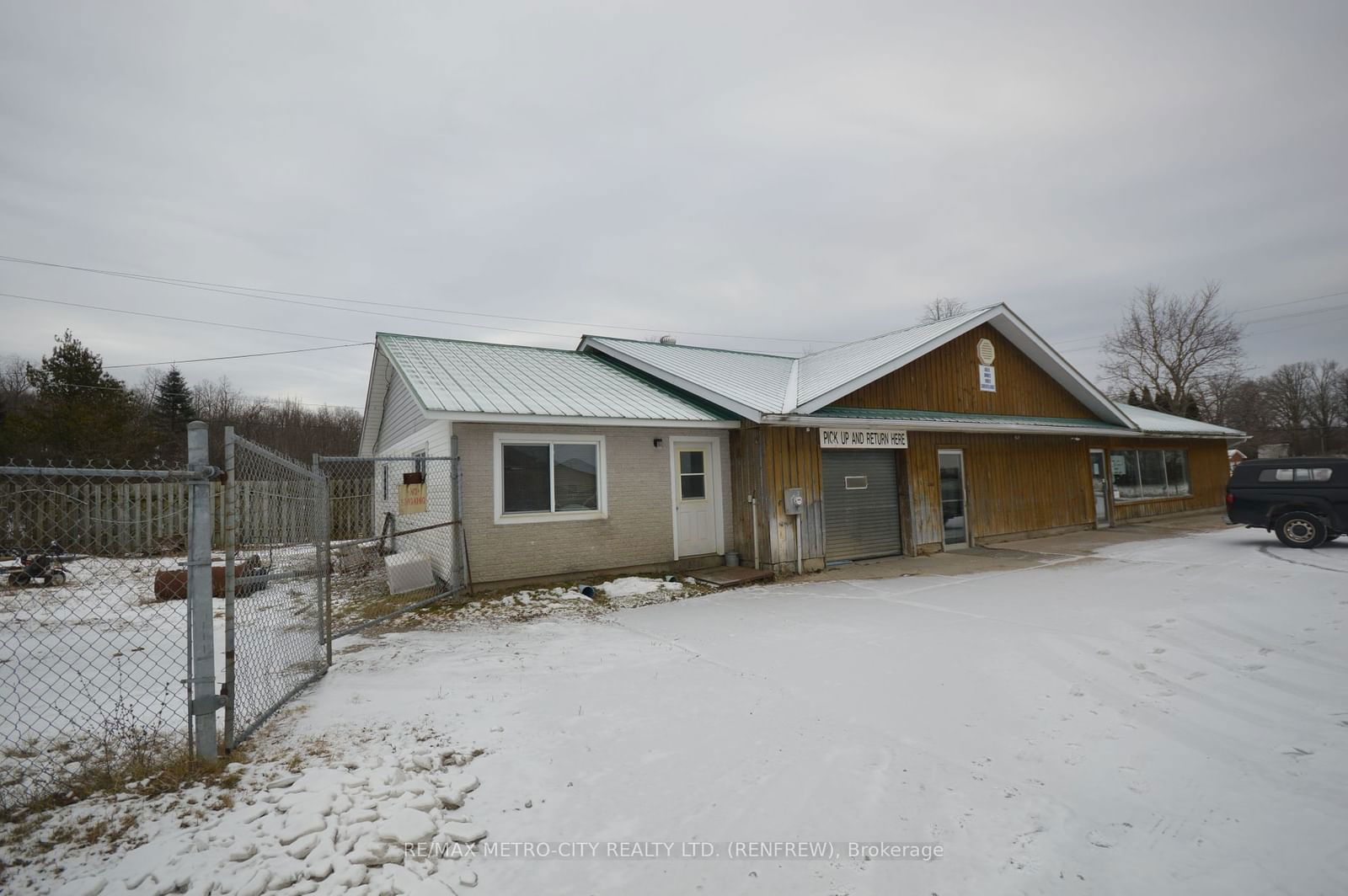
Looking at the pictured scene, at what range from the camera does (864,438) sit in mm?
11883

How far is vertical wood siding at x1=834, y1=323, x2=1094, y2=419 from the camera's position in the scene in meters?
12.5

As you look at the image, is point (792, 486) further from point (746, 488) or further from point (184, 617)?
point (184, 617)

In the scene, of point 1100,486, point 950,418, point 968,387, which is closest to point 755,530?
point 950,418

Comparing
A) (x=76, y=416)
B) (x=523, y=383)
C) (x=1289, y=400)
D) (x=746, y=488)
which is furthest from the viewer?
(x=1289, y=400)

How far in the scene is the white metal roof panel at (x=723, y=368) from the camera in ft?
36.5

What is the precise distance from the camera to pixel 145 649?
660cm

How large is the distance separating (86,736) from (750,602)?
6625 mm

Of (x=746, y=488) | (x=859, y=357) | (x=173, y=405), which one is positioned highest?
(x=173, y=405)

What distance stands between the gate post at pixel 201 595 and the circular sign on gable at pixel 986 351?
47.1 feet

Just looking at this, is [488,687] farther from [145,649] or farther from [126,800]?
[145,649]

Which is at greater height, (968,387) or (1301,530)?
(968,387)

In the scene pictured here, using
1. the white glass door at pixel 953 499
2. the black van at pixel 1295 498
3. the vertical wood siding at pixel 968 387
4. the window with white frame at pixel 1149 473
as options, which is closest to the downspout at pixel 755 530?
the vertical wood siding at pixel 968 387

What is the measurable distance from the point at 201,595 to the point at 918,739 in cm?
429

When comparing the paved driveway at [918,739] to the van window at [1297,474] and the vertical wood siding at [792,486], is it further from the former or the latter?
the van window at [1297,474]
